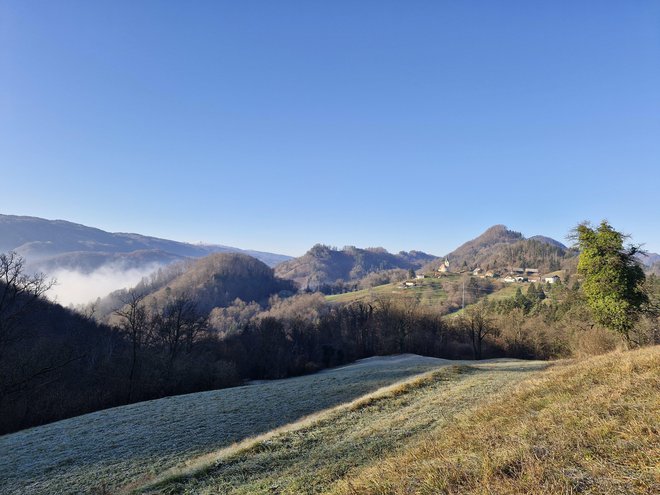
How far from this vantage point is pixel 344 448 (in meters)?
11.9

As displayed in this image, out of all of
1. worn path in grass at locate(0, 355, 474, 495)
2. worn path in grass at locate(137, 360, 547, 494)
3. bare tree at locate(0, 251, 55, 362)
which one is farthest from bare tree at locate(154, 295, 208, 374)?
worn path in grass at locate(137, 360, 547, 494)

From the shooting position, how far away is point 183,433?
18.4 m

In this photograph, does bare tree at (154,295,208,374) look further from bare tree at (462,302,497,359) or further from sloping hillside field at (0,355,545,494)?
bare tree at (462,302,497,359)

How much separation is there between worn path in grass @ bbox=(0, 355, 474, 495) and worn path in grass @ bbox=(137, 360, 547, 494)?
3.24 m

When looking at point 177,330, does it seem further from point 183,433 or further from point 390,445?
point 390,445

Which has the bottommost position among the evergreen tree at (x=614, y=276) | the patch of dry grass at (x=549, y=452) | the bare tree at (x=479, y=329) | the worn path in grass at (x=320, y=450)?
the bare tree at (x=479, y=329)

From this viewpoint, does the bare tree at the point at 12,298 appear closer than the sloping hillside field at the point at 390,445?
No

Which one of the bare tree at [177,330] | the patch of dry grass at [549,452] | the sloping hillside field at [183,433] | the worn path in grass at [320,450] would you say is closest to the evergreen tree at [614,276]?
the sloping hillside field at [183,433]

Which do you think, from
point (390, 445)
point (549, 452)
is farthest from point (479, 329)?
point (549, 452)

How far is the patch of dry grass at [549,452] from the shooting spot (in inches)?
217

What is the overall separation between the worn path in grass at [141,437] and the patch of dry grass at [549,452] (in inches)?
426

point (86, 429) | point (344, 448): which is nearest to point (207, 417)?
point (86, 429)

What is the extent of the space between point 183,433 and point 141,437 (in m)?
2.32

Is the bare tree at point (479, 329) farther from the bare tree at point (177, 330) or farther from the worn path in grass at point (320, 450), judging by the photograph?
the worn path in grass at point (320, 450)
